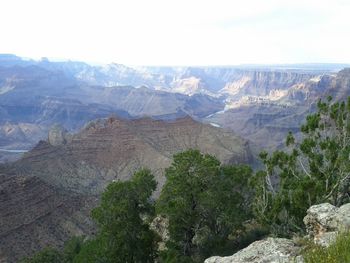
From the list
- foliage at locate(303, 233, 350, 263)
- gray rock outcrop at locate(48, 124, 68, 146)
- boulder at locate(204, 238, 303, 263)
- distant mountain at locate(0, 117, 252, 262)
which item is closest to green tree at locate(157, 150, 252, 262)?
boulder at locate(204, 238, 303, 263)

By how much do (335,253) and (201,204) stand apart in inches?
756

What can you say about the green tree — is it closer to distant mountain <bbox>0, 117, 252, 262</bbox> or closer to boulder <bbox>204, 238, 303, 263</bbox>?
boulder <bbox>204, 238, 303, 263</bbox>

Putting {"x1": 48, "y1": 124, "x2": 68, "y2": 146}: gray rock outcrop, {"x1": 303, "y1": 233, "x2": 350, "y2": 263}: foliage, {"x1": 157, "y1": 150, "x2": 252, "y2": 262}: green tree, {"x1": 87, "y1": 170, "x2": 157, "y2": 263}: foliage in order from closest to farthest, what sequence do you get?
{"x1": 303, "y1": 233, "x2": 350, "y2": 263}: foliage, {"x1": 157, "y1": 150, "x2": 252, "y2": 262}: green tree, {"x1": 87, "y1": 170, "x2": 157, "y2": 263}: foliage, {"x1": 48, "y1": 124, "x2": 68, "y2": 146}: gray rock outcrop

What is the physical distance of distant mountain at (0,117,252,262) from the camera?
219 ft

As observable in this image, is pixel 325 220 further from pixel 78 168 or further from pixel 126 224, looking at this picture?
pixel 78 168

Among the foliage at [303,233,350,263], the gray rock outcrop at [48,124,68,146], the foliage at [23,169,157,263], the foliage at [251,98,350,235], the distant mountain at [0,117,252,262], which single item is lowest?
the gray rock outcrop at [48,124,68,146]

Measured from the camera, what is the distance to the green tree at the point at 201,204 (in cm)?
2967

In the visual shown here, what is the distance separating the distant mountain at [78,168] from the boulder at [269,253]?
4854 centimetres

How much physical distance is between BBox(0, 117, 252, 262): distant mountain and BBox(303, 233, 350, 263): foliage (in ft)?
176

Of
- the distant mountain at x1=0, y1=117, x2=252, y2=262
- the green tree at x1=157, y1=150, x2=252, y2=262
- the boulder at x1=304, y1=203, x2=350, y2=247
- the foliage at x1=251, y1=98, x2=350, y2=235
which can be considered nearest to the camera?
the boulder at x1=304, y1=203, x2=350, y2=247

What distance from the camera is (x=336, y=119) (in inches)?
949

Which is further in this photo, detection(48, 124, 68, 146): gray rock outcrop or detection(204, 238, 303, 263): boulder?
detection(48, 124, 68, 146): gray rock outcrop

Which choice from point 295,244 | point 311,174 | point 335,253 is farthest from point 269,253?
point 311,174

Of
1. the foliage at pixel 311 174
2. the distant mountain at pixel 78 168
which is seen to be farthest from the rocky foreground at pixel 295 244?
the distant mountain at pixel 78 168
